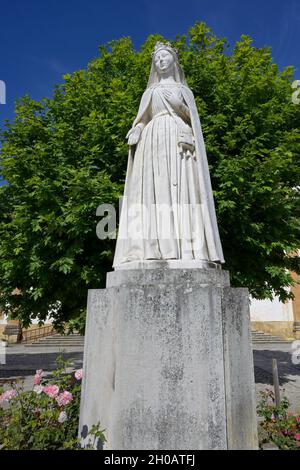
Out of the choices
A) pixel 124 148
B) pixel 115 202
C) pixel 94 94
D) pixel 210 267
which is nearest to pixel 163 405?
pixel 210 267

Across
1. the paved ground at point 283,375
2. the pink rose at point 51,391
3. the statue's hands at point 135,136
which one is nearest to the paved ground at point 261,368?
the paved ground at point 283,375

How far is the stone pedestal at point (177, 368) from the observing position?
2926mm

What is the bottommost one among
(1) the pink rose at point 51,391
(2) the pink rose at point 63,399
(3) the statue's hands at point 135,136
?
(2) the pink rose at point 63,399

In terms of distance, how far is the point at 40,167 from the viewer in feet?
28.0

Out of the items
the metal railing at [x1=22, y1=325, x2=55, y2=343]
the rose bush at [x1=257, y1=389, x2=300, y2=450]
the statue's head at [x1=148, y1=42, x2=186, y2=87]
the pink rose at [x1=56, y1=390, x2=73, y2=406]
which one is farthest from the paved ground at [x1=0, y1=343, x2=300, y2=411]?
the metal railing at [x1=22, y1=325, x2=55, y2=343]

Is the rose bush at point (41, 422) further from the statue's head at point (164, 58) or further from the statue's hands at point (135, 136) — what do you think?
the statue's head at point (164, 58)

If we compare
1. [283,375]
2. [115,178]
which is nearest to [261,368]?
[283,375]

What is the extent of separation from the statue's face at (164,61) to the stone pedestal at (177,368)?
268 cm

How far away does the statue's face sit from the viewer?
14.9 ft

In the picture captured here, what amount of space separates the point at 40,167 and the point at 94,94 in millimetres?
2615

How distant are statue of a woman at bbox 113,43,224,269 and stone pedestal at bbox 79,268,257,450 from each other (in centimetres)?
43

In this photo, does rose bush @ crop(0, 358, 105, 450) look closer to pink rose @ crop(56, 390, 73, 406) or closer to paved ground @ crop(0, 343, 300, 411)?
pink rose @ crop(56, 390, 73, 406)

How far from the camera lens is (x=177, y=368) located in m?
3.00
